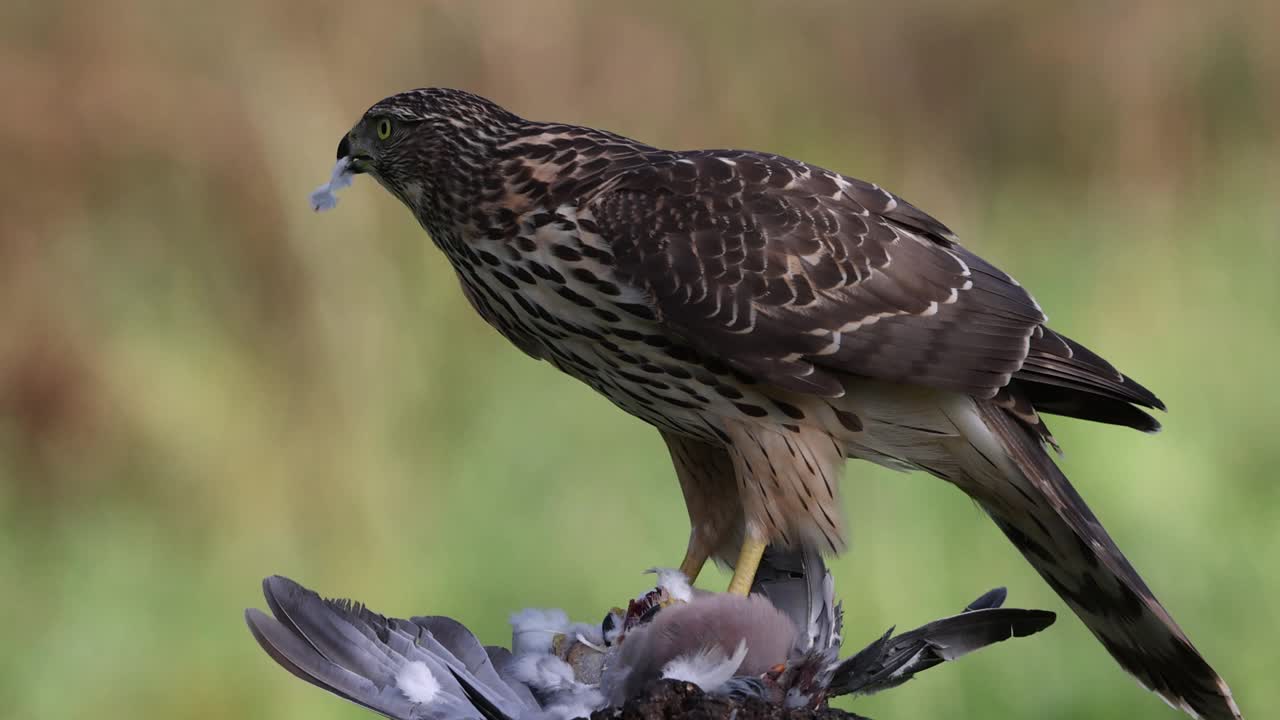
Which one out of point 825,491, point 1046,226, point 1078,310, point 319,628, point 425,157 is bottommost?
point 319,628

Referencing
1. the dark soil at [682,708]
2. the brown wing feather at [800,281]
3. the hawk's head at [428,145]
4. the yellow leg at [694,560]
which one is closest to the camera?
the dark soil at [682,708]

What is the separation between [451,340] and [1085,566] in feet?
7.77

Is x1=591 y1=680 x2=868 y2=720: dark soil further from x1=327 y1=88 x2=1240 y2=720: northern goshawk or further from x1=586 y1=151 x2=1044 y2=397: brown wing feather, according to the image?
x1=586 y1=151 x2=1044 y2=397: brown wing feather

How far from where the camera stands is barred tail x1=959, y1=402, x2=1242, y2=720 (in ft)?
7.05

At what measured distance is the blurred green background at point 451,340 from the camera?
12.1ft

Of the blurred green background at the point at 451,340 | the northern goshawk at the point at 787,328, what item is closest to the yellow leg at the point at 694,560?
the northern goshawk at the point at 787,328

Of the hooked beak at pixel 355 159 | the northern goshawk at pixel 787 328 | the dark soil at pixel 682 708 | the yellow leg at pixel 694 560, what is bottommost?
the dark soil at pixel 682 708

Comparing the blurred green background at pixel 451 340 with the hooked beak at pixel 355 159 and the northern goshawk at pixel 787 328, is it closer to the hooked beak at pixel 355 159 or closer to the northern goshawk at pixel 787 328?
the northern goshawk at pixel 787 328

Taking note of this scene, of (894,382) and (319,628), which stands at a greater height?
(894,382)

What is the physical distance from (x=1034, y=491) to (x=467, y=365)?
7.42ft

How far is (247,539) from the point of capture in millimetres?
3887

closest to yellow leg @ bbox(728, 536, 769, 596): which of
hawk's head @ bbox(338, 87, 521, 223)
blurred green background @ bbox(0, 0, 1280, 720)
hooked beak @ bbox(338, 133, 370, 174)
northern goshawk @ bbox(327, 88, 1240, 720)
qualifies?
northern goshawk @ bbox(327, 88, 1240, 720)

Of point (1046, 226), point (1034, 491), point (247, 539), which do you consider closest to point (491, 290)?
point (1034, 491)

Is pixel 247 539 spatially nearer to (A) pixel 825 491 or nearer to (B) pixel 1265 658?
(A) pixel 825 491
